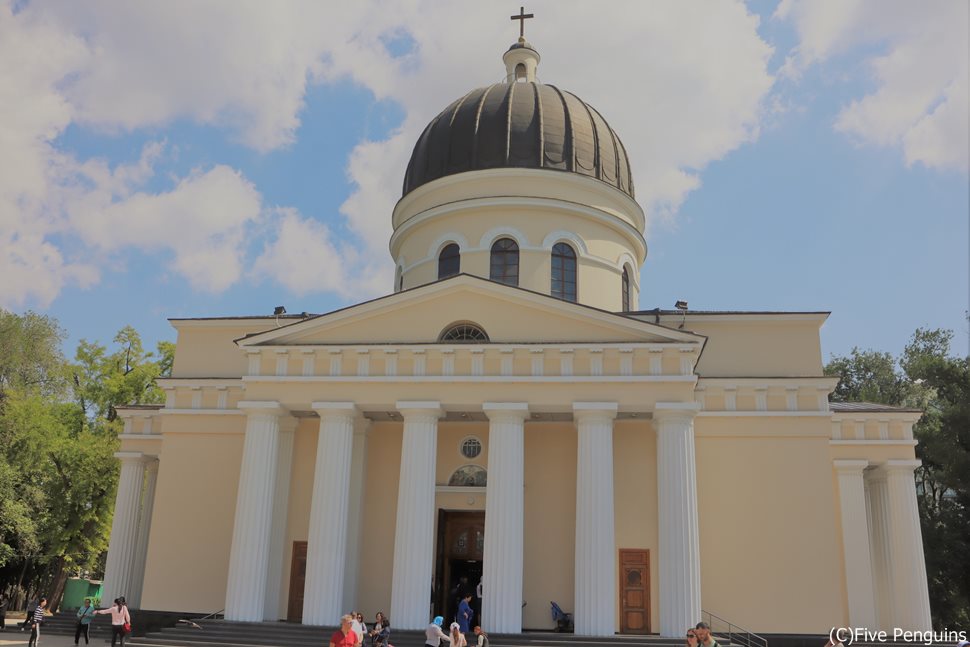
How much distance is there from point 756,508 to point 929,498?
20165mm

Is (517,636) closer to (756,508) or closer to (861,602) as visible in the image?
(756,508)

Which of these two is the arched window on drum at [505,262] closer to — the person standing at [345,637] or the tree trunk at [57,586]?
the person standing at [345,637]

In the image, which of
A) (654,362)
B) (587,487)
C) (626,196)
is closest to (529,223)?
(626,196)

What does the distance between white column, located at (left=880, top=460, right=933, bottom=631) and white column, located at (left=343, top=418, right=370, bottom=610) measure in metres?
13.5

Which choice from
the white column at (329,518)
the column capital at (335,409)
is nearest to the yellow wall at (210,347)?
the column capital at (335,409)

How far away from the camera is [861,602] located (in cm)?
1969

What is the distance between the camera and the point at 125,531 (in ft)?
76.3

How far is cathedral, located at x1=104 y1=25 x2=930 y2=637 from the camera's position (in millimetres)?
17828

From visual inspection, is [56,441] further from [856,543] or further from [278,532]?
[856,543]

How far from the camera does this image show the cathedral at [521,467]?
17828 millimetres

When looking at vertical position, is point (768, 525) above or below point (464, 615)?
above

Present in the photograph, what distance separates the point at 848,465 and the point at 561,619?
8.59m

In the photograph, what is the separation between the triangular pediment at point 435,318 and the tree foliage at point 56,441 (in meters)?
14.1

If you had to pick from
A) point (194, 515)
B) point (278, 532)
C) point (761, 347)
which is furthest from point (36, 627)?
point (761, 347)
